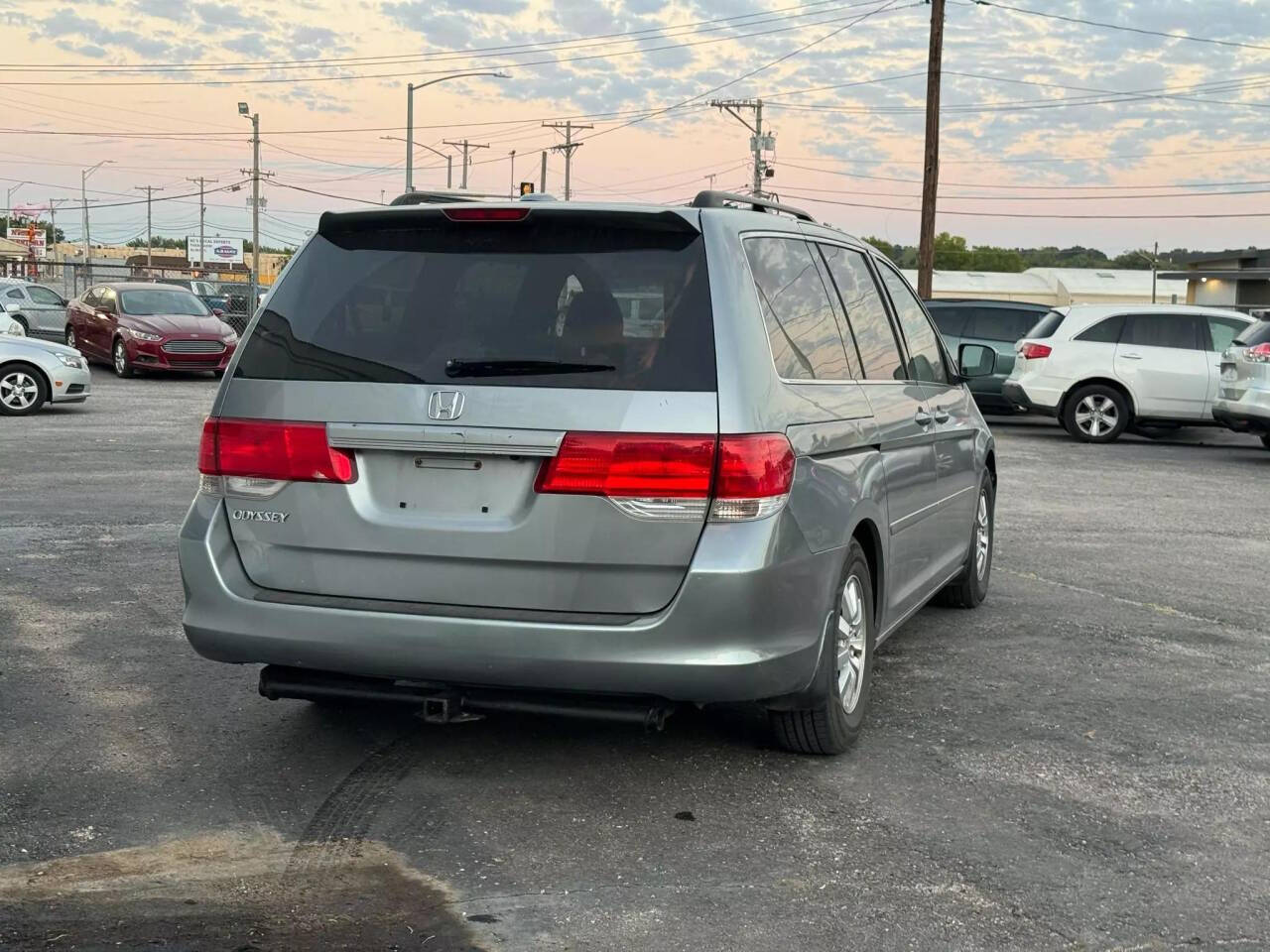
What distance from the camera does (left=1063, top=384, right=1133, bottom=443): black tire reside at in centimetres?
1869

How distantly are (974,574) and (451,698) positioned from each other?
151 inches

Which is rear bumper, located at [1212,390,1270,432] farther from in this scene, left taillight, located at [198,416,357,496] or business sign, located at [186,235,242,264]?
business sign, located at [186,235,242,264]

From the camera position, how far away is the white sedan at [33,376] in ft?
60.0

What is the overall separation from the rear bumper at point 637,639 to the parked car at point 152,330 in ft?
71.7

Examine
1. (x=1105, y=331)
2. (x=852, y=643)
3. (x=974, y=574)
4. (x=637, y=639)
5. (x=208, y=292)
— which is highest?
(x=208, y=292)

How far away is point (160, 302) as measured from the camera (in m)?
27.3

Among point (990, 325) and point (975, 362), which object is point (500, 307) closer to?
point (975, 362)

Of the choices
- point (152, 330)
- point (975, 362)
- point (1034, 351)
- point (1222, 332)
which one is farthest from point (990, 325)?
point (975, 362)

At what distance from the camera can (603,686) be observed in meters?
4.38

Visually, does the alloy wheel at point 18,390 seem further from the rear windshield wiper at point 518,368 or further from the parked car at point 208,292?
the parked car at point 208,292

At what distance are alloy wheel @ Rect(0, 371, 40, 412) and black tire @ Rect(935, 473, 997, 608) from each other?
1395 centimetres

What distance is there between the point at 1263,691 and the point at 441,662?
3.62 meters

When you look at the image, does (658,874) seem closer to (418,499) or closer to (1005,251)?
(418,499)

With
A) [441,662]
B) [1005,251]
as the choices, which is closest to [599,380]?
[441,662]
